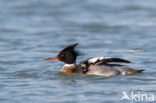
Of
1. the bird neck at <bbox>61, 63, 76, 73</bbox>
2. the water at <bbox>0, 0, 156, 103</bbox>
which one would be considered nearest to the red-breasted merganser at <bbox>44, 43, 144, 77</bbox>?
the bird neck at <bbox>61, 63, 76, 73</bbox>

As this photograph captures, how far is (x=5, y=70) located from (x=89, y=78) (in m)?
2.58

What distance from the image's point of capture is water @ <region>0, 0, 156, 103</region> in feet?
32.9

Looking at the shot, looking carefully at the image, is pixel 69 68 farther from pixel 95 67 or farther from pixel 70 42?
pixel 70 42

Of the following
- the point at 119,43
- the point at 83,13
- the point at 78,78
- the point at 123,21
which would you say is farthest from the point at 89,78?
the point at 83,13

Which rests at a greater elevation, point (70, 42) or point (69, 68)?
point (70, 42)

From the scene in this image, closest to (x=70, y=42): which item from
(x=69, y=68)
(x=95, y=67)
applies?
(x=69, y=68)

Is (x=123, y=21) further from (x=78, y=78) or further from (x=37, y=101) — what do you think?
(x=37, y=101)

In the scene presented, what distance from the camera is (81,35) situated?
18828 millimetres

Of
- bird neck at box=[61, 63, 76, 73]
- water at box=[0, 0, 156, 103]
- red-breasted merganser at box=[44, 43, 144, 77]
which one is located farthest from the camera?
bird neck at box=[61, 63, 76, 73]

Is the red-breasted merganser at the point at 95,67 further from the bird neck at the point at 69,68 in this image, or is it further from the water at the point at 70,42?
the water at the point at 70,42

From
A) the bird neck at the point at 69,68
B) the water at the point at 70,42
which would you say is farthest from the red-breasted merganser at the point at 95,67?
the water at the point at 70,42

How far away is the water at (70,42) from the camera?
10.0m

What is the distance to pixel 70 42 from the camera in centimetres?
1748

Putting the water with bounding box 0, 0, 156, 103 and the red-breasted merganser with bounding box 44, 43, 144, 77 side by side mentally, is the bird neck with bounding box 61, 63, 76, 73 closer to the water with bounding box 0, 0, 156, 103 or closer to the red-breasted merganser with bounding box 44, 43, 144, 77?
the red-breasted merganser with bounding box 44, 43, 144, 77
